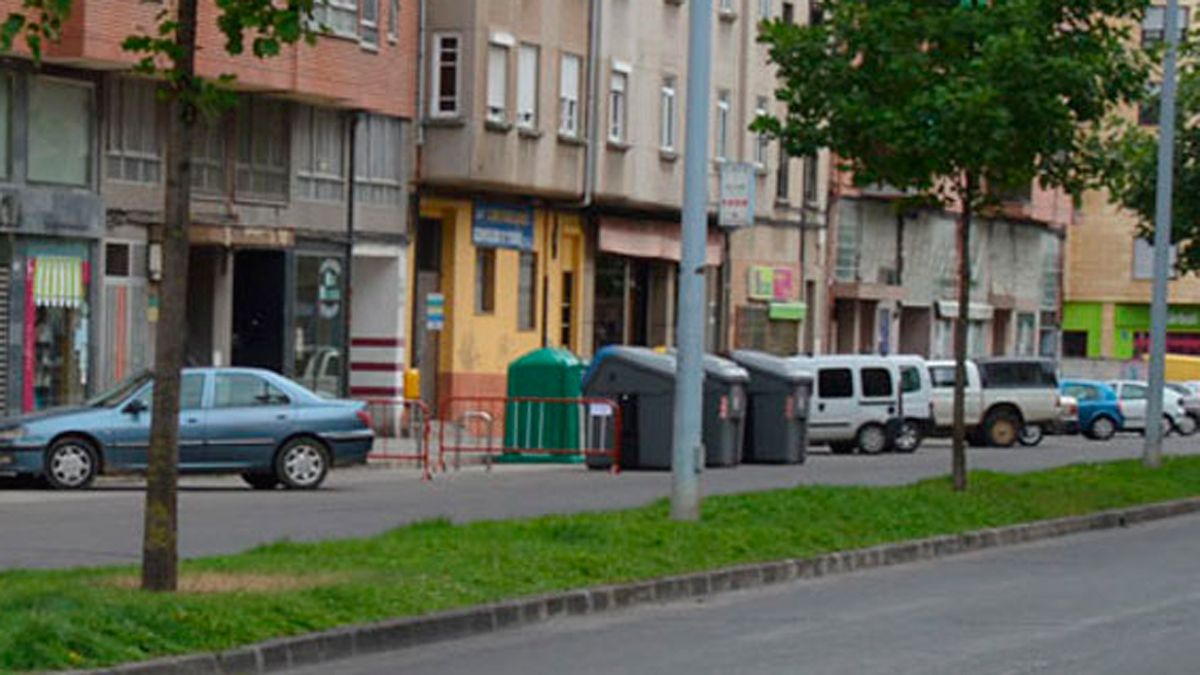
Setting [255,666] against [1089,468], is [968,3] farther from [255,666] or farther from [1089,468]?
[255,666]

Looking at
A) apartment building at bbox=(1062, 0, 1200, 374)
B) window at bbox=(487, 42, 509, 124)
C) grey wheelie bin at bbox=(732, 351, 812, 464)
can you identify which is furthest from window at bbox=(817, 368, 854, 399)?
apartment building at bbox=(1062, 0, 1200, 374)

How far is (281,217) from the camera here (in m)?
40.9

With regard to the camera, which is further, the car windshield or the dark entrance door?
the dark entrance door

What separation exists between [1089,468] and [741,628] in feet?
63.6

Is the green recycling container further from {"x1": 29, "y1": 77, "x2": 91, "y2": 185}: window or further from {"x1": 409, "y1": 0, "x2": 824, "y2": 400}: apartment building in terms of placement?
{"x1": 29, "y1": 77, "x2": 91, "y2": 185}: window

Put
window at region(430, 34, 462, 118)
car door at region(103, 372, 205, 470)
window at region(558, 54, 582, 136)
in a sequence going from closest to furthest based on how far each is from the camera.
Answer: car door at region(103, 372, 205, 470) → window at region(430, 34, 462, 118) → window at region(558, 54, 582, 136)

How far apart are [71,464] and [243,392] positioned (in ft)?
7.14

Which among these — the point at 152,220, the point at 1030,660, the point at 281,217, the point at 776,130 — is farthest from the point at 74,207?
the point at 1030,660

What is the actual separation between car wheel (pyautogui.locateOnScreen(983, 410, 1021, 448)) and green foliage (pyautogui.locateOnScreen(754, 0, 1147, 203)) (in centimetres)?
2583

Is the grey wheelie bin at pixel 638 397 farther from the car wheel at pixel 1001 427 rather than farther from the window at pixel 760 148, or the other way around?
the window at pixel 760 148

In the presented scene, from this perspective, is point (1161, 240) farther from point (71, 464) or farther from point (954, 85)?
point (71, 464)

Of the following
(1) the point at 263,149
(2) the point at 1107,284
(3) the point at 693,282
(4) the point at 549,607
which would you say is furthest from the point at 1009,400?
(2) the point at 1107,284

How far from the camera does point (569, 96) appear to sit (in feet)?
158

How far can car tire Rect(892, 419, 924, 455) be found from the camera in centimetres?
4881
